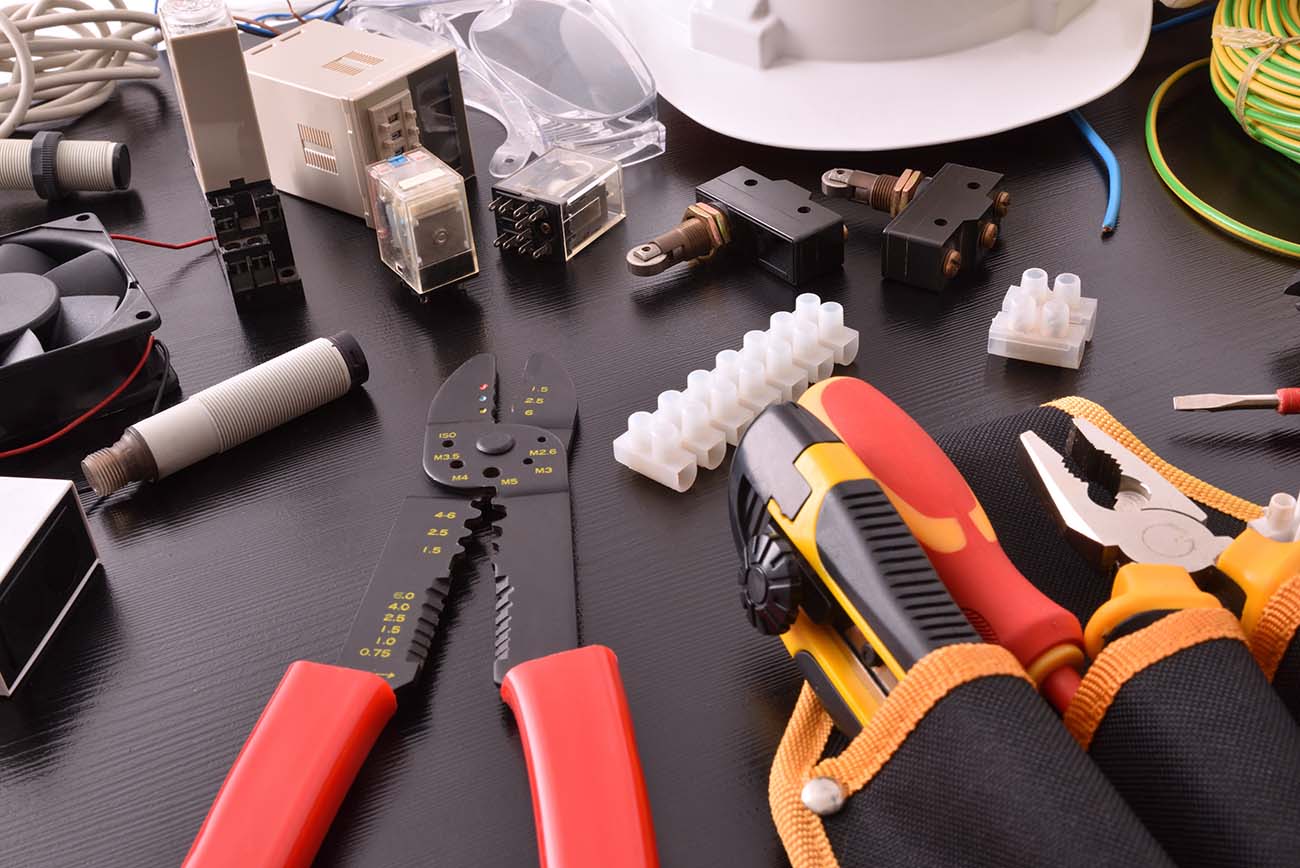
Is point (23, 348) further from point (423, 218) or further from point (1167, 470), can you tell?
point (1167, 470)

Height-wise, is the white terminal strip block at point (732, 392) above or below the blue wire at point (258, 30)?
below

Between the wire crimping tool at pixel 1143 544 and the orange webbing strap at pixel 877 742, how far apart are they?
0.07 metres

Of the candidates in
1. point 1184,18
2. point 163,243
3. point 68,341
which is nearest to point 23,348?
point 68,341

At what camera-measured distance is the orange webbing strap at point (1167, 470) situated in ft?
1.93

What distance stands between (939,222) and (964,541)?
0.34 metres

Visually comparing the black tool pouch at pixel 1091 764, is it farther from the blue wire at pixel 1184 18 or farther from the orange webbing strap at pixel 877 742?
the blue wire at pixel 1184 18

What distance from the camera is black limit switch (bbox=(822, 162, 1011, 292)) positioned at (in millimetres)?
779

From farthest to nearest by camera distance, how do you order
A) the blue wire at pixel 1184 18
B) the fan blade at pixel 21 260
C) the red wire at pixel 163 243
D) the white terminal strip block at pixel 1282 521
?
the blue wire at pixel 1184 18
the red wire at pixel 163 243
the fan blade at pixel 21 260
the white terminal strip block at pixel 1282 521

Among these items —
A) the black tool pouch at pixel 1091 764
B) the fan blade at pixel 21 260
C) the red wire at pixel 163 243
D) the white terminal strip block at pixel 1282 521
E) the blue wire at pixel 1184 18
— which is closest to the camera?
the black tool pouch at pixel 1091 764

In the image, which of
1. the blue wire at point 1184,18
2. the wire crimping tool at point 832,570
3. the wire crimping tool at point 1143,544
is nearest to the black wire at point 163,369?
the wire crimping tool at point 832,570

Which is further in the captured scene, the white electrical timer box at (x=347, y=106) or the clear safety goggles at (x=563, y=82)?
the clear safety goggles at (x=563, y=82)

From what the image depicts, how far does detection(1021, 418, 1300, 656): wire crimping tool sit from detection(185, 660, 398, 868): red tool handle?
11.8 inches

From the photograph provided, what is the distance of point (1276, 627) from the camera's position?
469mm

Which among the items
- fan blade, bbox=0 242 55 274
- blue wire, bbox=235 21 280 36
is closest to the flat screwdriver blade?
fan blade, bbox=0 242 55 274
